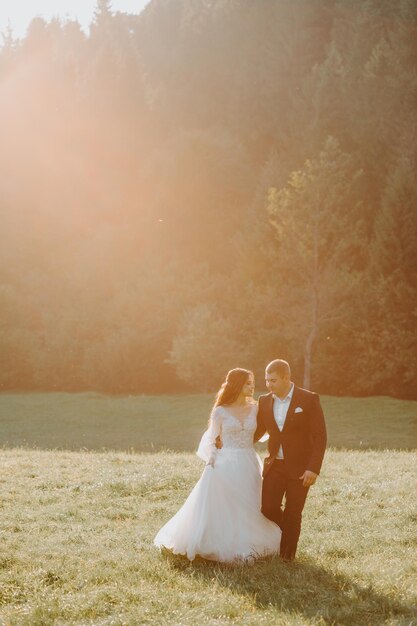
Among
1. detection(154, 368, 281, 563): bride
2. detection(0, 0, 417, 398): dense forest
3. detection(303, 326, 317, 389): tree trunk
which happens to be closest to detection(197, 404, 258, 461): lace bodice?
detection(154, 368, 281, 563): bride

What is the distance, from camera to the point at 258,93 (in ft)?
167

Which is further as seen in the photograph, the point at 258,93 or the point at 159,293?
the point at 258,93

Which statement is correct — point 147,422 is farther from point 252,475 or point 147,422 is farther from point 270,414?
point 270,414

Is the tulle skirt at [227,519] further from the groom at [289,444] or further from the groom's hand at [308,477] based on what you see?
the groom's hand at [308,477]

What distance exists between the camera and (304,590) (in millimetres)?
8078

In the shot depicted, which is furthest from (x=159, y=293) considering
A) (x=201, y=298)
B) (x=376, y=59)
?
(x=376, y=59)

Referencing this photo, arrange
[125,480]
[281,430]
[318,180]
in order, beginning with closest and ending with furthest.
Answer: [281,430] < [125,480] < [318,180]

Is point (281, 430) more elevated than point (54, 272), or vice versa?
point (54, 272)

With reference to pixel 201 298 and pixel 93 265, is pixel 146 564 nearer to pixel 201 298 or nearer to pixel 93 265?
pixel 201 298

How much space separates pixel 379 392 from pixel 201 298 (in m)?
11.0

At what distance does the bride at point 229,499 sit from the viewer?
29.4 feet

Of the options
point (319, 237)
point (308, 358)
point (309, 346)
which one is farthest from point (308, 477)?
point (319, 237)

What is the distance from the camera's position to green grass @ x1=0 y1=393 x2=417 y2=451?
25500mm

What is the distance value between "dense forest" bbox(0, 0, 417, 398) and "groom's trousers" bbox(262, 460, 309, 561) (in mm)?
28735
